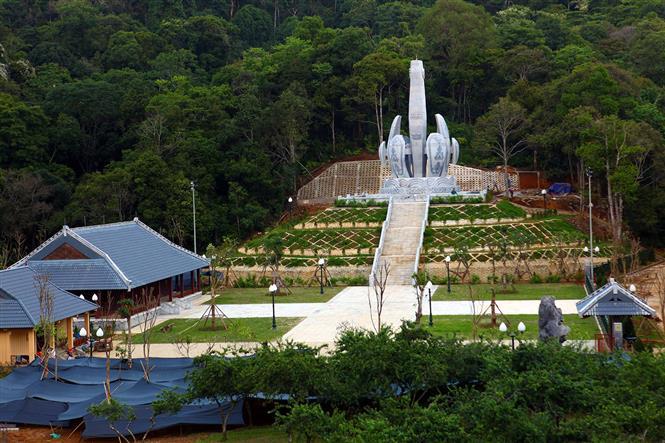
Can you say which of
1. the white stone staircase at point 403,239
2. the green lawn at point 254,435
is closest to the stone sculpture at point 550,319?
the green lawn at point 254,435

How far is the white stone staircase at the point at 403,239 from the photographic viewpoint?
44.9 meters

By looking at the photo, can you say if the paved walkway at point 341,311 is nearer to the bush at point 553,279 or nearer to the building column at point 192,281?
the building column at point 192,281

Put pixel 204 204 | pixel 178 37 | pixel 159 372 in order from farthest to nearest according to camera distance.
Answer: pixel 178 37 < pixel 204 204 < pixel 159 372

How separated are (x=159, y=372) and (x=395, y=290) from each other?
62.5ft

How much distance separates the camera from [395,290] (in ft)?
138

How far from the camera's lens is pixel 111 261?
123 feet

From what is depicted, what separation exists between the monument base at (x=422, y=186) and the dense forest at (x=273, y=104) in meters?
6.90

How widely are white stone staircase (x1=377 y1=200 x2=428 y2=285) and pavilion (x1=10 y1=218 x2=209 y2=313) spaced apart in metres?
10.1

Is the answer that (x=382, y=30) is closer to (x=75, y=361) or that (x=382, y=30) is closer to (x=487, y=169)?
(x=487, y=169)

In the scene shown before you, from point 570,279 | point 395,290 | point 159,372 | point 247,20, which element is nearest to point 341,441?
point 159,372

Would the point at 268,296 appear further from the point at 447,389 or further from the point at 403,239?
the point at 447,389

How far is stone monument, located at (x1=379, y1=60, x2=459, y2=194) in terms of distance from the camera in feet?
184

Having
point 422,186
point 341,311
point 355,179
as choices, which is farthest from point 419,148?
point 341,311

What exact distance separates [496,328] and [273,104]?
122ft
